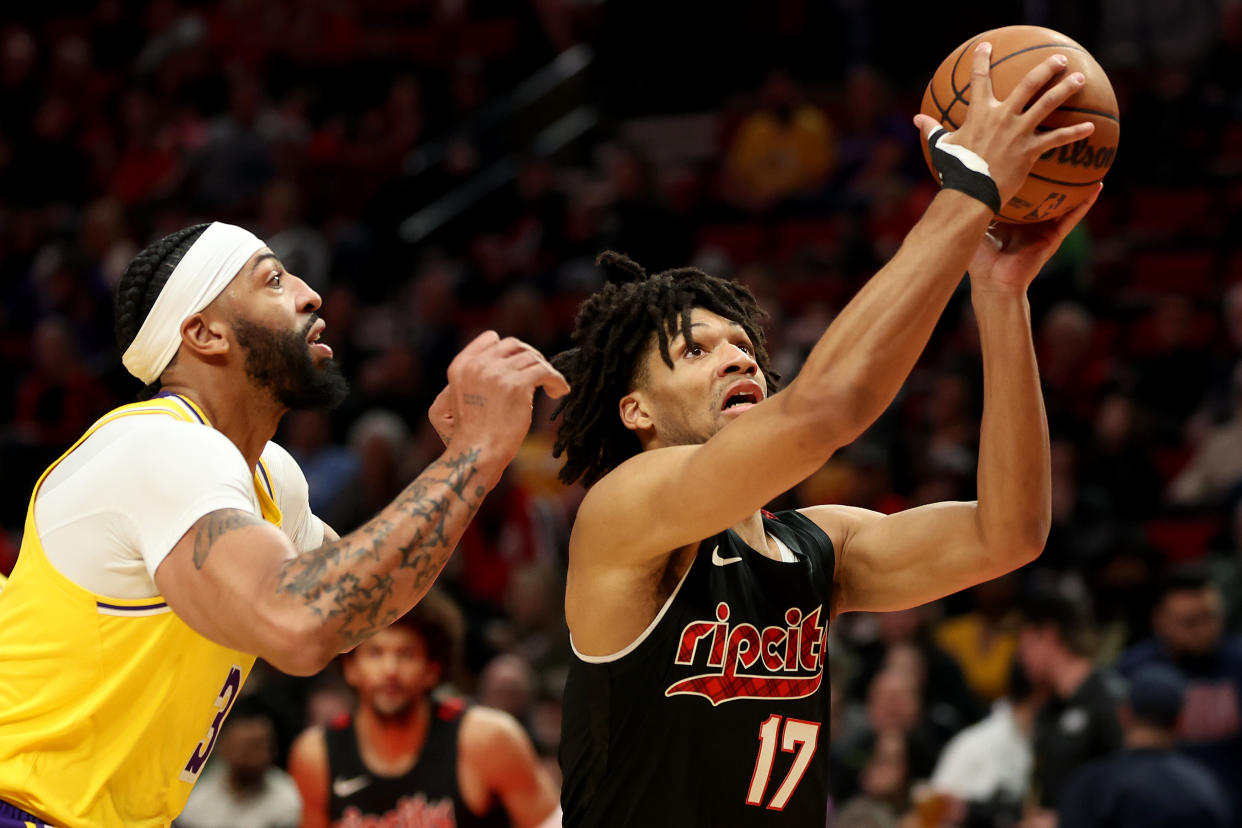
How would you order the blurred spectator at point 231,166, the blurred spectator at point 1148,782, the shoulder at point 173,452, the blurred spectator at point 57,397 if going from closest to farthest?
the shoulder at point 173,452 < the blurred spectator at point 1148,782 < the blurred spectator at point 57,397 < the blurred spectator at point 231,166

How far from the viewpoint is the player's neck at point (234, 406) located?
3.32m

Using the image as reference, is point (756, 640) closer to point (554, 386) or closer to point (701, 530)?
point (701, 530)

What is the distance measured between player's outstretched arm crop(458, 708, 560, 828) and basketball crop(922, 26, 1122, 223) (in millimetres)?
2511

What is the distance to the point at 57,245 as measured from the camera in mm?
12781

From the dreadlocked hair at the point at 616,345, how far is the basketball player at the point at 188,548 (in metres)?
0.53

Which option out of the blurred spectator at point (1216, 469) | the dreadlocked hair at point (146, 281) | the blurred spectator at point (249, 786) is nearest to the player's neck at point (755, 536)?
the dreadlocked hair at point (146, 281)

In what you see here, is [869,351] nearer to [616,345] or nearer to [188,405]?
[616,345]

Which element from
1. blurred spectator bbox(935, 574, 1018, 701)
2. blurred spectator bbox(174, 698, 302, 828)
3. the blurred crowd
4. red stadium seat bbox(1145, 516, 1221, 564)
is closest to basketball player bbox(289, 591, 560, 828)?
blurred spectator bbox(174, 698, 302, 828)

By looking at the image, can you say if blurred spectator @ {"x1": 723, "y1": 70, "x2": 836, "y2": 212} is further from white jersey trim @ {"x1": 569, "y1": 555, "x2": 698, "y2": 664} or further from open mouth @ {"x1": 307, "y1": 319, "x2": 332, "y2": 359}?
white jersey trim @ {"x1": 569, "y1": 555, "x2": 698, "y2": 664}

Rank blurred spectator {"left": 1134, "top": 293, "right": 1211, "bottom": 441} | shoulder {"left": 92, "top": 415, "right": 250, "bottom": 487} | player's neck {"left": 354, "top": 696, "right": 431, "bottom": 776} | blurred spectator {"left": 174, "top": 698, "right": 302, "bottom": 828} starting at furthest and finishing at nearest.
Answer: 1. blurred spectator {"left": 1134, "top": 293, "right": 1211, "bottom": 441}
2. blurred spectator {"left": 174, "top": 698, "right": 302, "bottom": 828}
3. player's neck {"left": 354, "top": 696, "right": 431, "bottom": 776}
4. shoulder {"left": 92, "top": 415, "right": 250, "bottom": 487}

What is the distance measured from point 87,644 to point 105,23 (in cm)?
1390

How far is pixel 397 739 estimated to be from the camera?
513 cm

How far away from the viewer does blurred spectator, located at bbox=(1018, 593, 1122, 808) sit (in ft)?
22.0

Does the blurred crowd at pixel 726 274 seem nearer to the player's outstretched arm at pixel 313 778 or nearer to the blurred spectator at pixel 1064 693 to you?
the blurred spectator at pixel 1064 693
